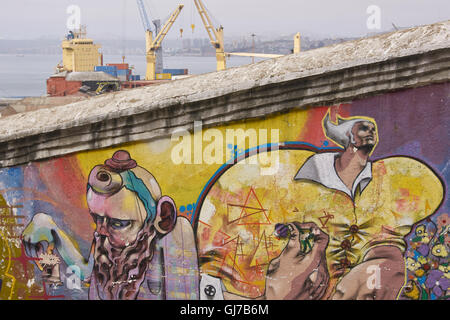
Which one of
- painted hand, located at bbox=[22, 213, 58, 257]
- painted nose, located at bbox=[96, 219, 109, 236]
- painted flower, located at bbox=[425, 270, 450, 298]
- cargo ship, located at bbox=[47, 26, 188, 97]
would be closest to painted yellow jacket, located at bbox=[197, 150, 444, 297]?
painted flower, located at bbox=[425, 270, 450, 298]

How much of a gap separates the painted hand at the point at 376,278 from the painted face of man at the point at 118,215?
1.99 meters

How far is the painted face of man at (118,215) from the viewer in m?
5.25

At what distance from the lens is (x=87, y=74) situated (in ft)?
121

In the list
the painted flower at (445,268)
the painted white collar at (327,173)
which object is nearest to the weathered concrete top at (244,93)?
the painted white collar at (327,173)

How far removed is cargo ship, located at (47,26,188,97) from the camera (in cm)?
3581

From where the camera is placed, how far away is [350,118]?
189 inches

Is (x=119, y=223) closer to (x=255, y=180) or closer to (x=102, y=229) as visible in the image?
(x=102, y=229)

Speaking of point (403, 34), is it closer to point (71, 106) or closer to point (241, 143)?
point (241, 143)

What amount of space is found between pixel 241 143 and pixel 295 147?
485mm

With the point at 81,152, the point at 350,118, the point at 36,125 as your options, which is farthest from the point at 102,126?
the point at 350,118

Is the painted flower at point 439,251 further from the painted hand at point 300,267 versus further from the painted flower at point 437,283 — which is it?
the painted hand at point 300,267

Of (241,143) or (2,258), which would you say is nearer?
(241,143)

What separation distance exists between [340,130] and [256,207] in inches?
40.4

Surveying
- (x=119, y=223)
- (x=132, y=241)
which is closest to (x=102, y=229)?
(x=119, y=223)
